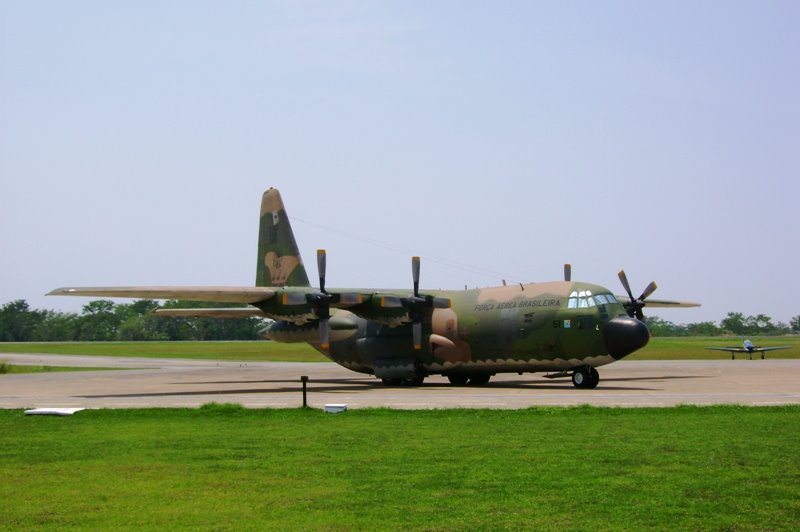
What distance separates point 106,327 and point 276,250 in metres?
131

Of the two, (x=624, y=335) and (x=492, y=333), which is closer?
(x=624, y=335)

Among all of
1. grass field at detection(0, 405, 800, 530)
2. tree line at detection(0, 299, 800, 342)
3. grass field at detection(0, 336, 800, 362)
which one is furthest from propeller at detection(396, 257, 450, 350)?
tree line at detection(0, 299, 800, 342)

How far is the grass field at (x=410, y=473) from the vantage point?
1082 cm

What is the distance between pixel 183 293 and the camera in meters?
33.6

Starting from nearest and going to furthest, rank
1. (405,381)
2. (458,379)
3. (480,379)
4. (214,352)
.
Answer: (405,381) → (480,379) → (458,379) → (214,352)

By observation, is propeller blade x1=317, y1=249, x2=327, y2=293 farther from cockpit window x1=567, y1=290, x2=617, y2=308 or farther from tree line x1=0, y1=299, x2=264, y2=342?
tree line x1=0, y1=299, x2=264, y2=342

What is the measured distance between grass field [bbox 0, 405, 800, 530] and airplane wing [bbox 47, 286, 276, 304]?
11823 millimetres

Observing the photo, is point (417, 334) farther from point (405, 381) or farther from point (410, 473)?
point (410, 473)

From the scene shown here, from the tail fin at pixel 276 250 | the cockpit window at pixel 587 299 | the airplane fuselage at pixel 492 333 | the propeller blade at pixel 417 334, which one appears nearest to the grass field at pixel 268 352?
the tail fin at pixel 276 250

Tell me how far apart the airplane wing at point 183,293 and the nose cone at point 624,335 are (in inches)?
474

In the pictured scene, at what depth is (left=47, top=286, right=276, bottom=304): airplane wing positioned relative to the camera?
32.8m

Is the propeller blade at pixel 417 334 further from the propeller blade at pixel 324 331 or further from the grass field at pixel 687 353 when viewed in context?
the grass field at pixel 687 353

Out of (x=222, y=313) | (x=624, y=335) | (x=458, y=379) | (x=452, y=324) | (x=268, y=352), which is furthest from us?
(x=268, y=352)

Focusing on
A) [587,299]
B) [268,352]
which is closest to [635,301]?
[587,299]
